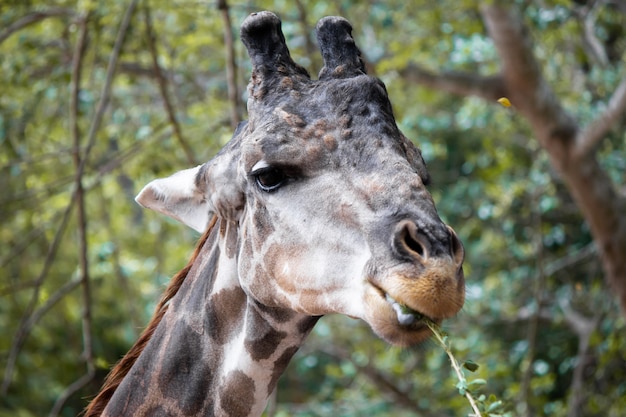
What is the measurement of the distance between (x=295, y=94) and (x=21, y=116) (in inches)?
187

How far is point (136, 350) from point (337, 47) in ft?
4.58

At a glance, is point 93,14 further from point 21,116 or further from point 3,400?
point 3,400

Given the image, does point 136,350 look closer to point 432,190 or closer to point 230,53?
point 230,53

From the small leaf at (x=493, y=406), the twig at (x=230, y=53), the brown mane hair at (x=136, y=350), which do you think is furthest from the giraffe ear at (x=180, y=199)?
the twig at (x=230, y=53)

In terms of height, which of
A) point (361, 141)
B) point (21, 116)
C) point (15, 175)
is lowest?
point (15, 175)

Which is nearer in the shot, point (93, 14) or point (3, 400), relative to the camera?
point (93, 14)

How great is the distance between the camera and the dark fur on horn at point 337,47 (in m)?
3.31

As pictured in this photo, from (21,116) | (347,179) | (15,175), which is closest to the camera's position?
(347,179)

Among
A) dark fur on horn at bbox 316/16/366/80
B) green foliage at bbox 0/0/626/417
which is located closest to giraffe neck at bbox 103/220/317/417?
dark fur on horn at bbox 316/16/366/80

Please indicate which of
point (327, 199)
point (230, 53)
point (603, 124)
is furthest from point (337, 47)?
point (603, 124)

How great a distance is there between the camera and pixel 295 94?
124 inches

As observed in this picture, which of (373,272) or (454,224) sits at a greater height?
(373,272)

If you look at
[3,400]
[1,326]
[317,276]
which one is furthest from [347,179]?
[1,326]

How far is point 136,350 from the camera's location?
3582 mm
